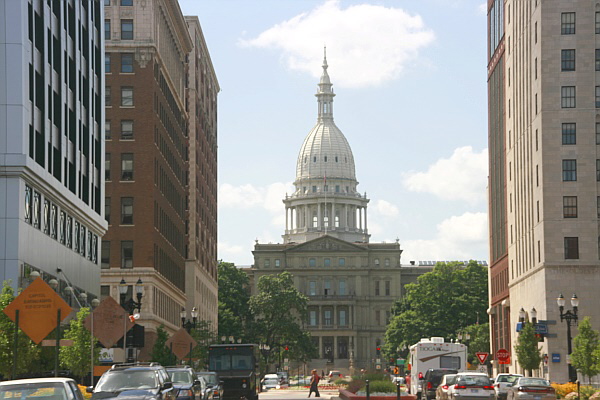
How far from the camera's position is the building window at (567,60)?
285ft

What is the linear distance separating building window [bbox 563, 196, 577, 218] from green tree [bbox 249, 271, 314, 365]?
9168 cm

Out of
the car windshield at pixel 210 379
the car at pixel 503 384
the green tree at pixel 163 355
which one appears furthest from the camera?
the green tree at pixel 163 355

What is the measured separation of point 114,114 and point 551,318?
35984mm

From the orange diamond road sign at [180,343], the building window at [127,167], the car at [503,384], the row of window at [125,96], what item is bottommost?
the car at [503,384]

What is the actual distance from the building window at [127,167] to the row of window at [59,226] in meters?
15.6

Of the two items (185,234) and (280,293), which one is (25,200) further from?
(280,293)

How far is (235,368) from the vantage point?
6525 centimetres

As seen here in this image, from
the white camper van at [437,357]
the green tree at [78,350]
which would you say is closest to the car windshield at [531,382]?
the green tree at [78,350]

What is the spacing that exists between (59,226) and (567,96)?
38340 mm

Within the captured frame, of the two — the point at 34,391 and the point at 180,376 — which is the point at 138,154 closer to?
the point at 180,376

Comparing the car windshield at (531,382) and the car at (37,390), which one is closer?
the car at (37,390)

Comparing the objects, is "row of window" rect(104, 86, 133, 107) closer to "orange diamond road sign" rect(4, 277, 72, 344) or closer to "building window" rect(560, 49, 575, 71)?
"building window" rect(560, 49, 575, 71)

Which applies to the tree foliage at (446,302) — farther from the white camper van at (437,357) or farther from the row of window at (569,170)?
the white camper van at (437,357)

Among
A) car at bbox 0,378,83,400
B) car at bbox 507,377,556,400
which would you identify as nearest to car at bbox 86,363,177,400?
car at bbox 0,378,83,400
